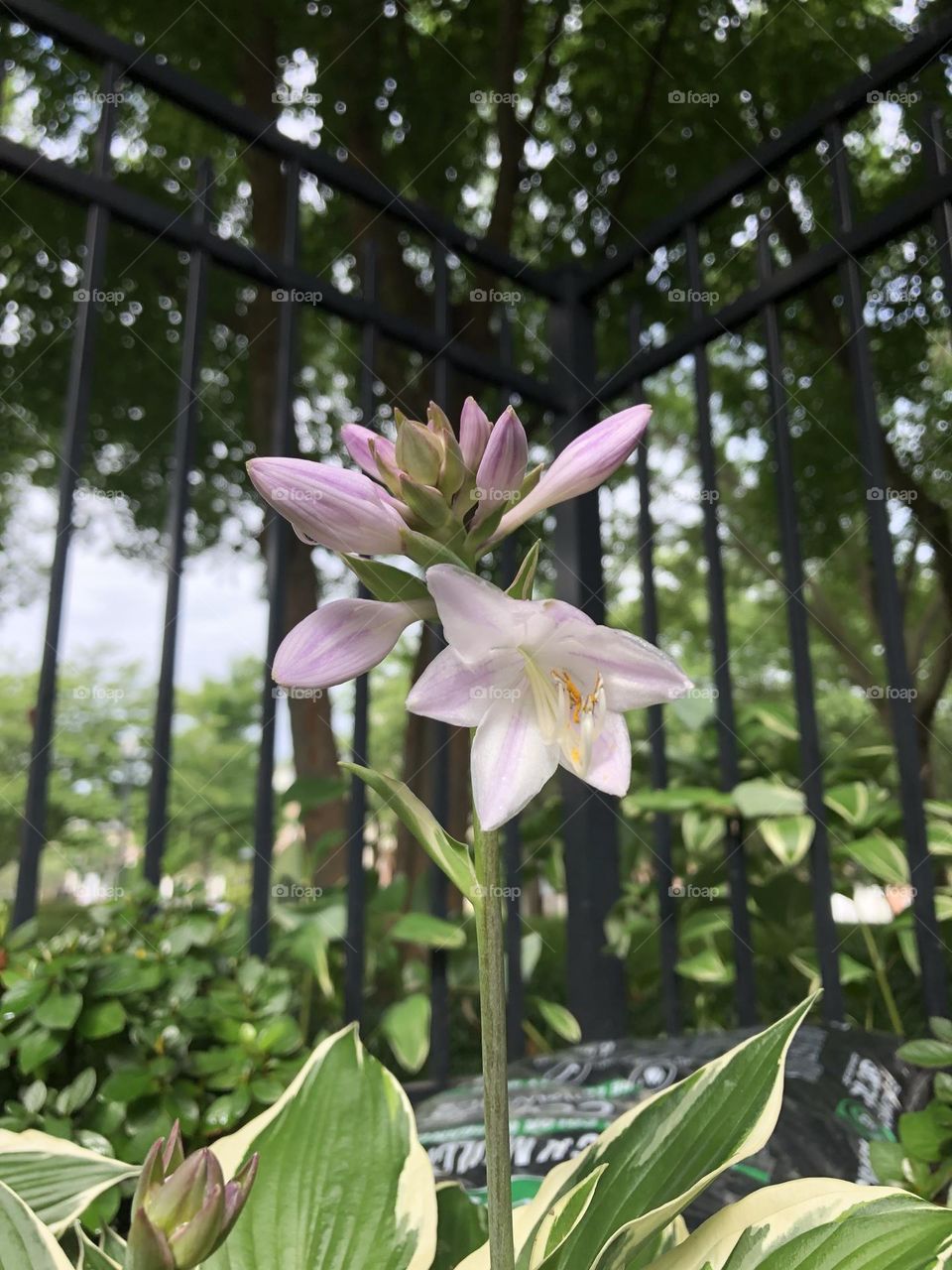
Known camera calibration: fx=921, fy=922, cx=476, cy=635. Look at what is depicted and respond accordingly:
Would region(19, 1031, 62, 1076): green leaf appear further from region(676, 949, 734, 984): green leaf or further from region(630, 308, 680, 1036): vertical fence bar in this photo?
region(676, 949, 734, 984): green leaf

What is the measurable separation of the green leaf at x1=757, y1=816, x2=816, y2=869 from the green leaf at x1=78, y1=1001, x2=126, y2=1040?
4.32 ft

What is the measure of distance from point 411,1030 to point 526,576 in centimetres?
137

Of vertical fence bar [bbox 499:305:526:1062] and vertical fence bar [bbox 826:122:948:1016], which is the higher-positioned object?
vertical fence bar [bbox 826:122:948:1016]

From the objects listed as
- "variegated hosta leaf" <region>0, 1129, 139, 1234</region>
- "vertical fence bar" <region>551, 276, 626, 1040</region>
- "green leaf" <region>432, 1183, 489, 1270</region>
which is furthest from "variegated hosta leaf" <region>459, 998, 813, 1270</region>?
"vertical fence bar" <region>551, 276, 626, 1040</region>

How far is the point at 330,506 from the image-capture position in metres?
0.65

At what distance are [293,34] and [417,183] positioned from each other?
37.9 inches

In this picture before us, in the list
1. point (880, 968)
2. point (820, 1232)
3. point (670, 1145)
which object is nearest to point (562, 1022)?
point (880, 968)

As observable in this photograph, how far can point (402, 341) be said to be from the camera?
2115 mm

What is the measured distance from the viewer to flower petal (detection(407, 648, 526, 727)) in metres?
0.65

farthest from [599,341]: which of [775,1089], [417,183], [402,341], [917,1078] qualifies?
[775,1089]

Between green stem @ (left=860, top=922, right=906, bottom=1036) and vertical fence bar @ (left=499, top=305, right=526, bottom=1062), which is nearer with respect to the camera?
vertical fence bar @ (left=499, top=305, right=526, bottom=1062)

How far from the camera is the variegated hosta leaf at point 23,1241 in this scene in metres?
0.68

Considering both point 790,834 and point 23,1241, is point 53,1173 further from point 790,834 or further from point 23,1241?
point 790,834

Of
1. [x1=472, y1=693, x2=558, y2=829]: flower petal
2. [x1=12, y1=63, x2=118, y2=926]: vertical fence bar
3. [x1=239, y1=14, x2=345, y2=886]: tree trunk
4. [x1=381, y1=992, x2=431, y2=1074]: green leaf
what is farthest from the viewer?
[x1=239, y1=14, x2=345, y2=886]: tree trunk
